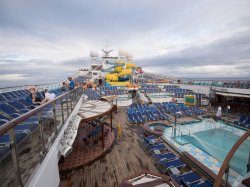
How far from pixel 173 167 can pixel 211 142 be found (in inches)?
173

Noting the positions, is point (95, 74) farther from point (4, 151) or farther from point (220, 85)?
point (4, 151)

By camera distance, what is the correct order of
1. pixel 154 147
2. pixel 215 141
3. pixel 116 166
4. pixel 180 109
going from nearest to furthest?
1. pixel 116 166
2. pixel 154 147
3. pixel 215 141
4. pixel 180 109

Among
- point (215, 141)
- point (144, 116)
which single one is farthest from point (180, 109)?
point (215, 141)

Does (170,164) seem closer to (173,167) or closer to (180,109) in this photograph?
(173,167)

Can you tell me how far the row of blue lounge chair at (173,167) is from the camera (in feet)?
11.4

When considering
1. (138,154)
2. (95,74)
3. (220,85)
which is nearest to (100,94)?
(138,154)

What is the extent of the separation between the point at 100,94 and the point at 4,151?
12076 mm

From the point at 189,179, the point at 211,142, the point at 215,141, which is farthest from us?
the point at 215,141

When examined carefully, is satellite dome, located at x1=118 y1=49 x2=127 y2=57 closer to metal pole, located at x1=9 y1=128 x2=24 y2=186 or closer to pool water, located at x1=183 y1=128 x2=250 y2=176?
pool water, located at x1=183 y1=128 x2=250 y2=176

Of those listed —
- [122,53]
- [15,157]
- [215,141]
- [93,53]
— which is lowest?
[215,141]

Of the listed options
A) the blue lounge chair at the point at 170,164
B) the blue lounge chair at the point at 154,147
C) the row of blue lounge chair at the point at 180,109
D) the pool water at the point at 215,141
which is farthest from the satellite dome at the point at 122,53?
the blue lounge chair at the point at 170,164

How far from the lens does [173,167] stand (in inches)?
157

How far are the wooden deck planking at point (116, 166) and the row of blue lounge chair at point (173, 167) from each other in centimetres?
29

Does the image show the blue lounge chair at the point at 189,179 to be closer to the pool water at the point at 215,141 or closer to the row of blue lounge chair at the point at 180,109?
the pool water at the point at 215,141
